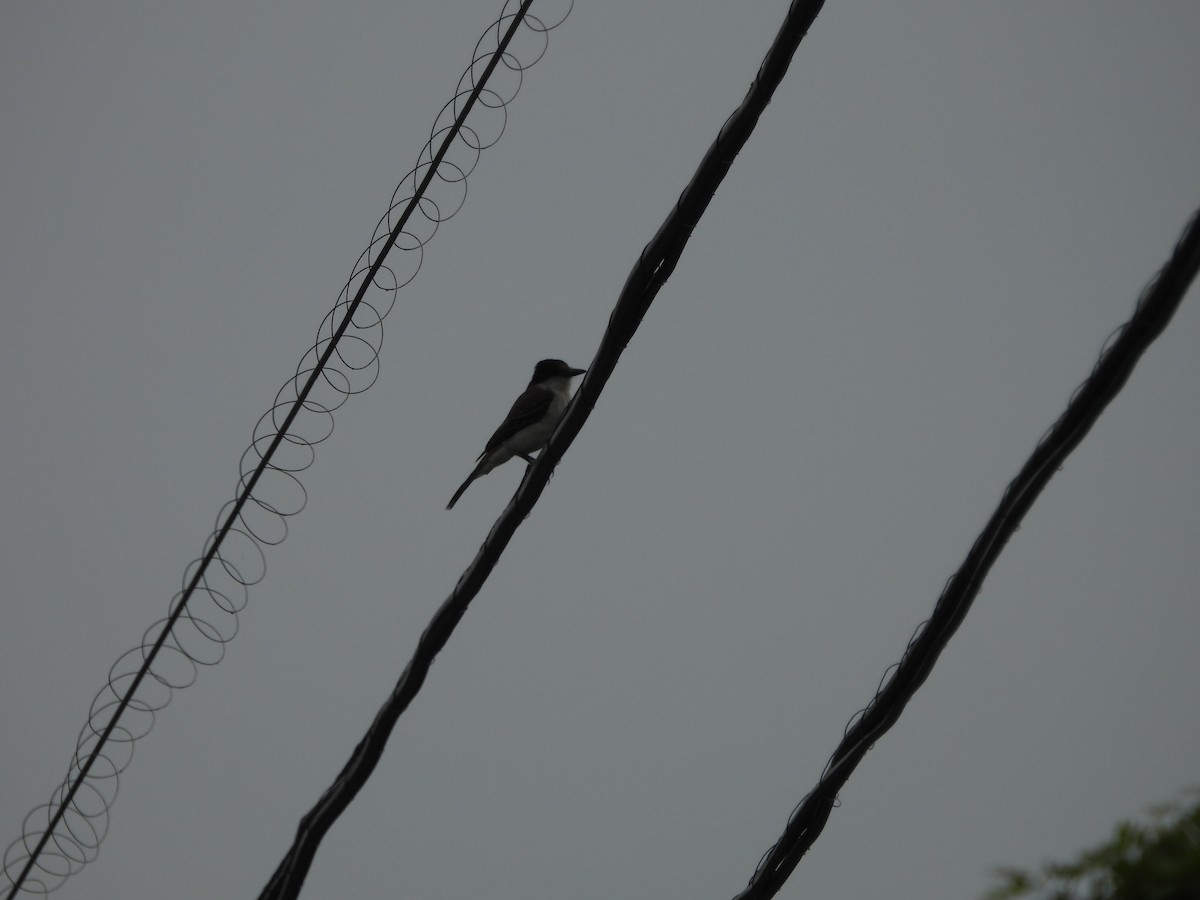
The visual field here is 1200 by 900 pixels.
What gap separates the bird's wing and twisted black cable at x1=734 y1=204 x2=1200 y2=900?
4.88m

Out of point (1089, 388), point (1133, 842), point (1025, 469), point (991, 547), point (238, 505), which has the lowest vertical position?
point (238, 505)

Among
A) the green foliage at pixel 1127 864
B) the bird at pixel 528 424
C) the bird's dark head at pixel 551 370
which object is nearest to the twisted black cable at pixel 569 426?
the green foliage at pixel 1127 864

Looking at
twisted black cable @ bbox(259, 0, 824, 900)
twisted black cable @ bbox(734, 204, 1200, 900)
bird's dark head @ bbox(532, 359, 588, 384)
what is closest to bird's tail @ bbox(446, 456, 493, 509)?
bird's dark head @ bbox(532, 359, 588, 384)

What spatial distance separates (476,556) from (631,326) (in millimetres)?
1081

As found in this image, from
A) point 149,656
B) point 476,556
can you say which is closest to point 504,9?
point 476,556

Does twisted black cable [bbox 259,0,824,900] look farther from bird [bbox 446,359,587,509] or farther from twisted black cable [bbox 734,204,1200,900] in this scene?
bird [bbox 446,359,587,509]

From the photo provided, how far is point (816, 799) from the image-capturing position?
381cm

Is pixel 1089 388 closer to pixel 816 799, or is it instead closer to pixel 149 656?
pixel 816 799

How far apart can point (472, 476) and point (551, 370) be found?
3.63ft

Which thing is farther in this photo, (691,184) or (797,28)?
(691,184)

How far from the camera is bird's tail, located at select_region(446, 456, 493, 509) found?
28.2ft

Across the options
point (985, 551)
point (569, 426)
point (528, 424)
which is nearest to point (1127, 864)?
point (985, 551)

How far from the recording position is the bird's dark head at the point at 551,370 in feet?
29.2

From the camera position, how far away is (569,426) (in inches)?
161
